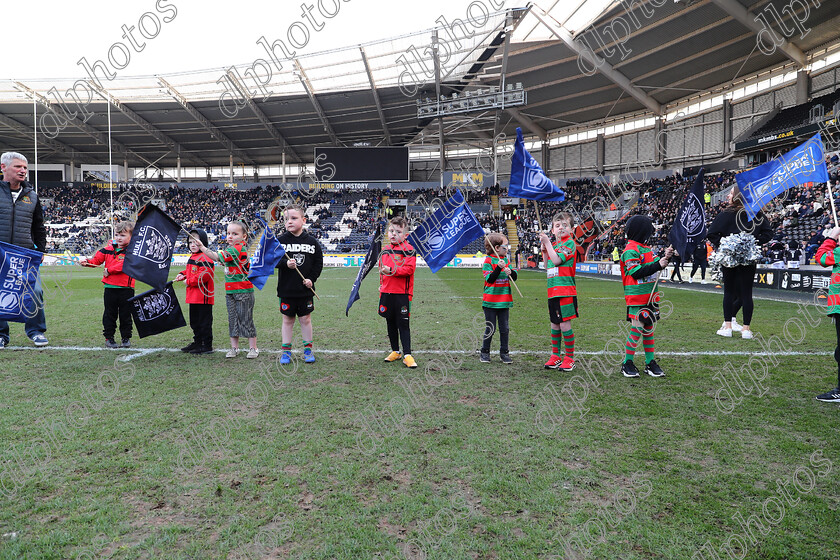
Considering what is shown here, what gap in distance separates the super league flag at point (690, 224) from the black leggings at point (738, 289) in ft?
7.48

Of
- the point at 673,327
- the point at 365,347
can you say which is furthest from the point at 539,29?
the point at 365,347

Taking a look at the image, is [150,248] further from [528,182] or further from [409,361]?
[528,182]

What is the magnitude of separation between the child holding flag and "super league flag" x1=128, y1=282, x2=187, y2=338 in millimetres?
1830

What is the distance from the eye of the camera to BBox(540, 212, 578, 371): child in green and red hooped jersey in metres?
6.07

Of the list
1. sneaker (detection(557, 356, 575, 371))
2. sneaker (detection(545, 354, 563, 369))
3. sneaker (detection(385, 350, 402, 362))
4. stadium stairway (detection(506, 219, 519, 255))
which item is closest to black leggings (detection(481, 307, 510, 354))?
sneaker (detection(545, 354, 563, 369))

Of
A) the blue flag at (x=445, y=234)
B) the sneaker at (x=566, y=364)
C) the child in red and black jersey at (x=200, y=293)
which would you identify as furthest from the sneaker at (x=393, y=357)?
the child in red and black jersey at (x=200, y=293)

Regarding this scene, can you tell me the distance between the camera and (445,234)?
23.0ft

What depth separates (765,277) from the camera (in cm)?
1686

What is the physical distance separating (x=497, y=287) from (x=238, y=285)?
139 inches

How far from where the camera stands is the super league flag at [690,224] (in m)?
6.26

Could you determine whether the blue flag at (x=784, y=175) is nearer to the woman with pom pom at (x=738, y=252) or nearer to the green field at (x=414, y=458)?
the woman with pom pom at (x=738, y=252)

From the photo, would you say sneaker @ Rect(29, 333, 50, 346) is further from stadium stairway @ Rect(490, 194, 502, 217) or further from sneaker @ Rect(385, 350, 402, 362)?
stadium stairway @ Rect(490, 194, 502, 217)

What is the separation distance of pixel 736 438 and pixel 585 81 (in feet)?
123

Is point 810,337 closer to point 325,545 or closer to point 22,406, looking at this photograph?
point 325,545
